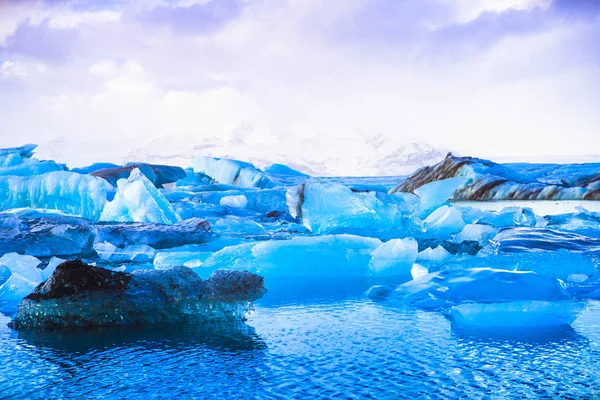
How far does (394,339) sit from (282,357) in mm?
658

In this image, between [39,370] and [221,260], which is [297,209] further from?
[39,370]

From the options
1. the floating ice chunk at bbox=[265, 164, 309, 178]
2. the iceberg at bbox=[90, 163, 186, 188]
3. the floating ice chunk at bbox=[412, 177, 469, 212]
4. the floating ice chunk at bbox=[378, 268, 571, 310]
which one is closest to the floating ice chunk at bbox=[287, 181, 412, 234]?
the floating ice chunk at bbox=[412, 177, 469, 212]

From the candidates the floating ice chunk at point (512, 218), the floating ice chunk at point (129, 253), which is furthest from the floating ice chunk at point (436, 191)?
the floating ice chunk at point (129, 253)

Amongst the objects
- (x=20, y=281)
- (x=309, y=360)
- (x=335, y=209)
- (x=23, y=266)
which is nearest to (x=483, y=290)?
(x=309, y=360)

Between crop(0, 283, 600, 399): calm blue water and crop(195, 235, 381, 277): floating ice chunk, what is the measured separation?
2.03 meters

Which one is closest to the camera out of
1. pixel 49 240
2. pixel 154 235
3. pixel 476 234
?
pixel 49 240

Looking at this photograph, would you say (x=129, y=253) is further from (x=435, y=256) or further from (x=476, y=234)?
(x=476, y=234)

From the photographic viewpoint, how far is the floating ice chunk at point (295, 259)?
5.82 m

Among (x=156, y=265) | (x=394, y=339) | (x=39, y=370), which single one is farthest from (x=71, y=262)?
(x=156, y=265)

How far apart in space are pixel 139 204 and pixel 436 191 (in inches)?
212

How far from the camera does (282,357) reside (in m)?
2.88

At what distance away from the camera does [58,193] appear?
11.6 metres

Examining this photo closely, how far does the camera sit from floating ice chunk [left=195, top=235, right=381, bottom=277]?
19.1 ft

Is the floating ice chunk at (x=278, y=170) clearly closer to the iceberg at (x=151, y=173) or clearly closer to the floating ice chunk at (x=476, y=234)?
the iceberg at (x=151, y=173)
